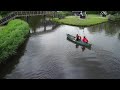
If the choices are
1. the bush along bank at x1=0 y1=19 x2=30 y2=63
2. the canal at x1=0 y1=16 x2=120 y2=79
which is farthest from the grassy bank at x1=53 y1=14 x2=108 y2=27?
the bush along bank at x1=0 y1=19 x2=30 y2=63

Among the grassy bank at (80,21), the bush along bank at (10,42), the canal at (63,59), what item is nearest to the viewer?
the canal at (63,59)

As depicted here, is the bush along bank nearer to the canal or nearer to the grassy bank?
the canal

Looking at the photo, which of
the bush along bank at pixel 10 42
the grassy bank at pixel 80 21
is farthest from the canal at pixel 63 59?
the grassy bank at pixel 80 21

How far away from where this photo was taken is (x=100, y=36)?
150 ft

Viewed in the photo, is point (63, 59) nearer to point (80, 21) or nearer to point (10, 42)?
point (10, 42)

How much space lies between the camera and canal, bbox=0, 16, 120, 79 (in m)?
26.2

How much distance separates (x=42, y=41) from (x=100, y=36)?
38.7 ft

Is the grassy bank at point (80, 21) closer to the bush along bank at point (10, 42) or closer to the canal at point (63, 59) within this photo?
the canal at point (63, 59)

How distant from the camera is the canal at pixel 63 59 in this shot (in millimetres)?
26203

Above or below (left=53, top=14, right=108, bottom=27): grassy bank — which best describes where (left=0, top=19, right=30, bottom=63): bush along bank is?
below

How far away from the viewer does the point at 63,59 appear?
3136 centimetres

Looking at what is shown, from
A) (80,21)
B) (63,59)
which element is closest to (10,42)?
(63,59)
